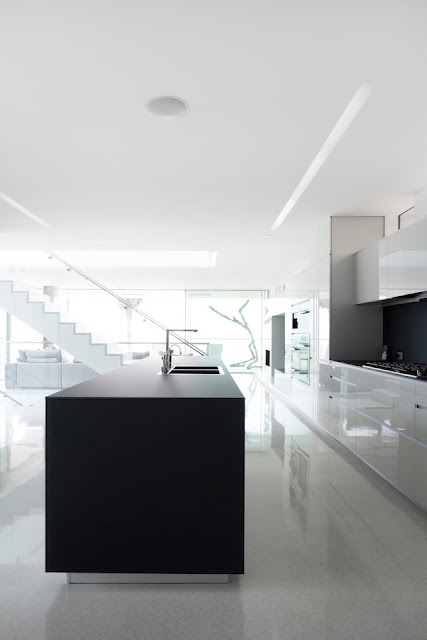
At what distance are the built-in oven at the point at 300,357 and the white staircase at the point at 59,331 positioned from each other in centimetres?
272

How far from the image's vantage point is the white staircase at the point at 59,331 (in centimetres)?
782

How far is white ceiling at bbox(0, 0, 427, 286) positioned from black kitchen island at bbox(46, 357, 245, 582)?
168 centimetres

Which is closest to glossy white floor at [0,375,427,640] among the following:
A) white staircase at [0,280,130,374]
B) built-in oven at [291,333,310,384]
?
built-in oven at [291,333,310,384]

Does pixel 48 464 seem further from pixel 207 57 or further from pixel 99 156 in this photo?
pixel 99 156

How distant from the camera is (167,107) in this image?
3035 mm

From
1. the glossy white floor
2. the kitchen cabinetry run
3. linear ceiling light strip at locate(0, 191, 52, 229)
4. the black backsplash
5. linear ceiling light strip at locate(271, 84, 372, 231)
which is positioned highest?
linear ceiling light strip at locate(271, 84, 372, 231)

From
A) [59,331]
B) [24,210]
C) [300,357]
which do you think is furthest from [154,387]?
[59,331]

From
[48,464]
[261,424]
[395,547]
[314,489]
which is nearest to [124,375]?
[48,464]

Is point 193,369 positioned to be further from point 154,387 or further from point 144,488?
point 144,488

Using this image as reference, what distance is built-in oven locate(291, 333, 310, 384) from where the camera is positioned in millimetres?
6395

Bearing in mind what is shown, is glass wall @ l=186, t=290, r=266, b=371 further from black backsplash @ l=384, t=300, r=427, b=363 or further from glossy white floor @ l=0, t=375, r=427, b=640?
glossy white floor @ l=0, t=375, r=427, b=640

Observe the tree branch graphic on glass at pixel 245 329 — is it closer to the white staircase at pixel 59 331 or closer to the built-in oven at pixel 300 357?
the white staircase at pixel 59 331

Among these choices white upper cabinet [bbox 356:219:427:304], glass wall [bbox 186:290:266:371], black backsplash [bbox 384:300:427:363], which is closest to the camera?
white upper cabinet [bbox 356:219:427:304]

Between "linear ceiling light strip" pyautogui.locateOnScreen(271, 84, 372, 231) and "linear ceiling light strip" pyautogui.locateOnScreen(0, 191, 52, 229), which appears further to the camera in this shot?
"linear ceiling light strip" pyautogui.locateOnScreen(0, 191, 52, 229)
